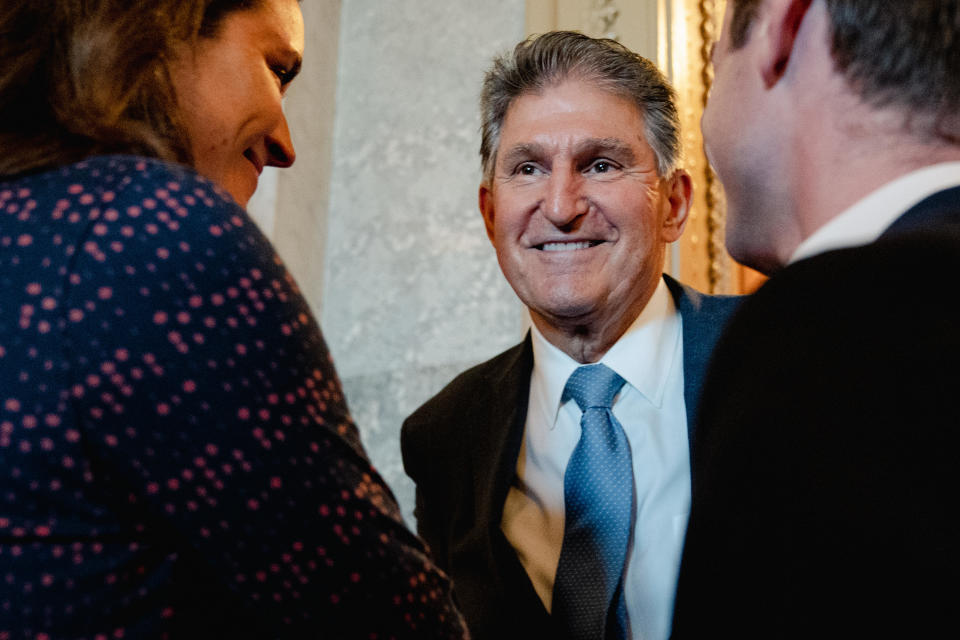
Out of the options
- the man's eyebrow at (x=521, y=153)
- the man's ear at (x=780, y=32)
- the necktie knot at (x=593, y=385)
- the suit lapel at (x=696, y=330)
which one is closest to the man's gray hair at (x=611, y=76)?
the man's eyebrow at (x=521, y=153)

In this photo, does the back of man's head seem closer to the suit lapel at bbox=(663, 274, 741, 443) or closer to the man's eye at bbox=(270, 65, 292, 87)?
the man's eye at bbox=(270, 65, 292, 87)

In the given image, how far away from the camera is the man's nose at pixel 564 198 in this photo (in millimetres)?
1618

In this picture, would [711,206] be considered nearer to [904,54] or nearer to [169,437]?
[904,54]

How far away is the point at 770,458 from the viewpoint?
0.54 m

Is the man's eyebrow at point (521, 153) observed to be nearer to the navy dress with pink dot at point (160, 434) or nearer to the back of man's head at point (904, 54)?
the back of man's head at point (904, 54)

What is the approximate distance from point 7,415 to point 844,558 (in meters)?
0.56

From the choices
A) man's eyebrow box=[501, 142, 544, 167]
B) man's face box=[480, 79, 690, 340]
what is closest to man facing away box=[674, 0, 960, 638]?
man's face box=[480, 79, 690, 340]

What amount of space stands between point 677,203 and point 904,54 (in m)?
0.96

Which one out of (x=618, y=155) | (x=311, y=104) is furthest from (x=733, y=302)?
(x=311, y=104)

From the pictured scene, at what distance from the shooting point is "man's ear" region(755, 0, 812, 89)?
839 mm

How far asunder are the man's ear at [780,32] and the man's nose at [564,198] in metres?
0.76

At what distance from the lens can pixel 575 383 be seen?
155cm

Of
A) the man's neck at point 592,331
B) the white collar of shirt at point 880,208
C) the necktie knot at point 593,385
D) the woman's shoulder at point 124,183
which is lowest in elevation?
the necktie knot at point 593,385

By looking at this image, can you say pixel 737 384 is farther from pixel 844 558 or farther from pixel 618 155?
pixel 618 155
